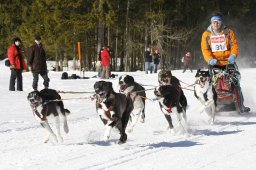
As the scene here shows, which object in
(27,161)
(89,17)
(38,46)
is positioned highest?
(89,17)

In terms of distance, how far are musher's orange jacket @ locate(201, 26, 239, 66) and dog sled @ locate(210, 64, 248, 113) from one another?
184mm

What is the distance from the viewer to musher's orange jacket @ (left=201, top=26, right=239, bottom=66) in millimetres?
8711

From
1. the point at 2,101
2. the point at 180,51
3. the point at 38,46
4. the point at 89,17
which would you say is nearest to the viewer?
the point at 2,101

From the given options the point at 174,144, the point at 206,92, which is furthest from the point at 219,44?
the point at 174,144

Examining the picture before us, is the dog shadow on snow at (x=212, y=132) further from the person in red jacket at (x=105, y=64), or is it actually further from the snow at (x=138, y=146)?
the person in red jacket at (x=105, y=64)

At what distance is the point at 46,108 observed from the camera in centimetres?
618

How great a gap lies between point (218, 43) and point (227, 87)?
89 centimetres

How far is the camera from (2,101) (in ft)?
37.9

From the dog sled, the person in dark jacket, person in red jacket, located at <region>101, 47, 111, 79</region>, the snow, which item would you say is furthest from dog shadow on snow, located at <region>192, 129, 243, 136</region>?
person in red jacket, located at <region>101, 47, 111, 79</region>

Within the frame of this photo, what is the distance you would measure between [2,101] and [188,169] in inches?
304

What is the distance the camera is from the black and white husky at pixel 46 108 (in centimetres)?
605

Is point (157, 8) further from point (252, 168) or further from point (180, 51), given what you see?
point (252, 168)

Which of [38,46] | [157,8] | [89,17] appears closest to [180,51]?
[157,8]

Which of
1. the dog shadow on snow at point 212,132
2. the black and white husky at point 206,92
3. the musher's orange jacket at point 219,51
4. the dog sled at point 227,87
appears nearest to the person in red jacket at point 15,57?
the musher's orange jacket at point 219,51
